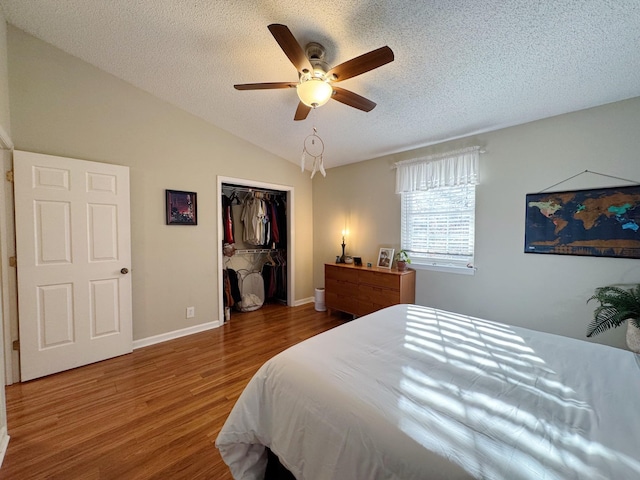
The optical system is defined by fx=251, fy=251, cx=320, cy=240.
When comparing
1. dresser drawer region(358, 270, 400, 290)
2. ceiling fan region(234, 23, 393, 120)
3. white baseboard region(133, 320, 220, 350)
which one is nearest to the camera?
ceiling fan region(234, 23, 393, 120)

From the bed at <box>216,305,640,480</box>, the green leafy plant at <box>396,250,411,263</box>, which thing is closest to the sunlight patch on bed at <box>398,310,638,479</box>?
the bed at <box>216,305,640,480</box>

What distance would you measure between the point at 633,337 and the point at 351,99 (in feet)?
9.00

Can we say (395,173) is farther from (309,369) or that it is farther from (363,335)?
(309,369)

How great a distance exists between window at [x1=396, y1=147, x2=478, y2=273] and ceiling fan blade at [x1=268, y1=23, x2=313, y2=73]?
→ 207 centimetres

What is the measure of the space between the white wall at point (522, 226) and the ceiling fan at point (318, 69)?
68.9 inches

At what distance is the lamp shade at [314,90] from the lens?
1.60 meters

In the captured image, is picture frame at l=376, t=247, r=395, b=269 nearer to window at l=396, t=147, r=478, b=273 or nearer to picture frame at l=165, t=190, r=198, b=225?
window at l=396, t=147, r=478, b=273

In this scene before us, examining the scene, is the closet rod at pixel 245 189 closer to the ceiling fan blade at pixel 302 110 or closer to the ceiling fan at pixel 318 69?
the ceiling fan blade at pixel 302 110

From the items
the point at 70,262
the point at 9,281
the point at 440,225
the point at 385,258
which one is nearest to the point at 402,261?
the point at 385,258

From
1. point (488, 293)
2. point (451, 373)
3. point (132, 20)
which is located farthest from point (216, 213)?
point (488, 293)

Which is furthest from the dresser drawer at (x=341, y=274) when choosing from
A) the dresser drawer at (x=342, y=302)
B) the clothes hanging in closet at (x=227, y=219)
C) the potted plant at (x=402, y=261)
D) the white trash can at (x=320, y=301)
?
the clothes hanging in closet at (x=227, y=219)

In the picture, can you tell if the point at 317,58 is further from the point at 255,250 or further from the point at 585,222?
the point at 255,250

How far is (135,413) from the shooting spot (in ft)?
5.80

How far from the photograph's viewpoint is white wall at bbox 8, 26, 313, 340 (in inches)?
85.9
